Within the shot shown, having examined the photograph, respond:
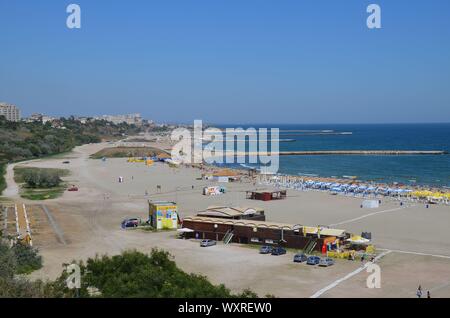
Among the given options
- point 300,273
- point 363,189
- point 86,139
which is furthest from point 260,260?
point 86,139

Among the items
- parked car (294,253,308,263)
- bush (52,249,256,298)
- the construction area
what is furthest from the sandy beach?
bush (52,249,256,298)

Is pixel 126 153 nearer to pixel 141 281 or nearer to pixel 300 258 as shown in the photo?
pixel 300 258

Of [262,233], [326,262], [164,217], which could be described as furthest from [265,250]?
[164,217]

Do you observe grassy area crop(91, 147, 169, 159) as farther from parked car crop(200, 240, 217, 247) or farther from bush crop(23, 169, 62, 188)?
parked car crop(200, 240, 217, 247)

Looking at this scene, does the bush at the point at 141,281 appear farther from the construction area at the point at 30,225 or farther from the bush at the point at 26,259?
the construction area at the point at 30,225
